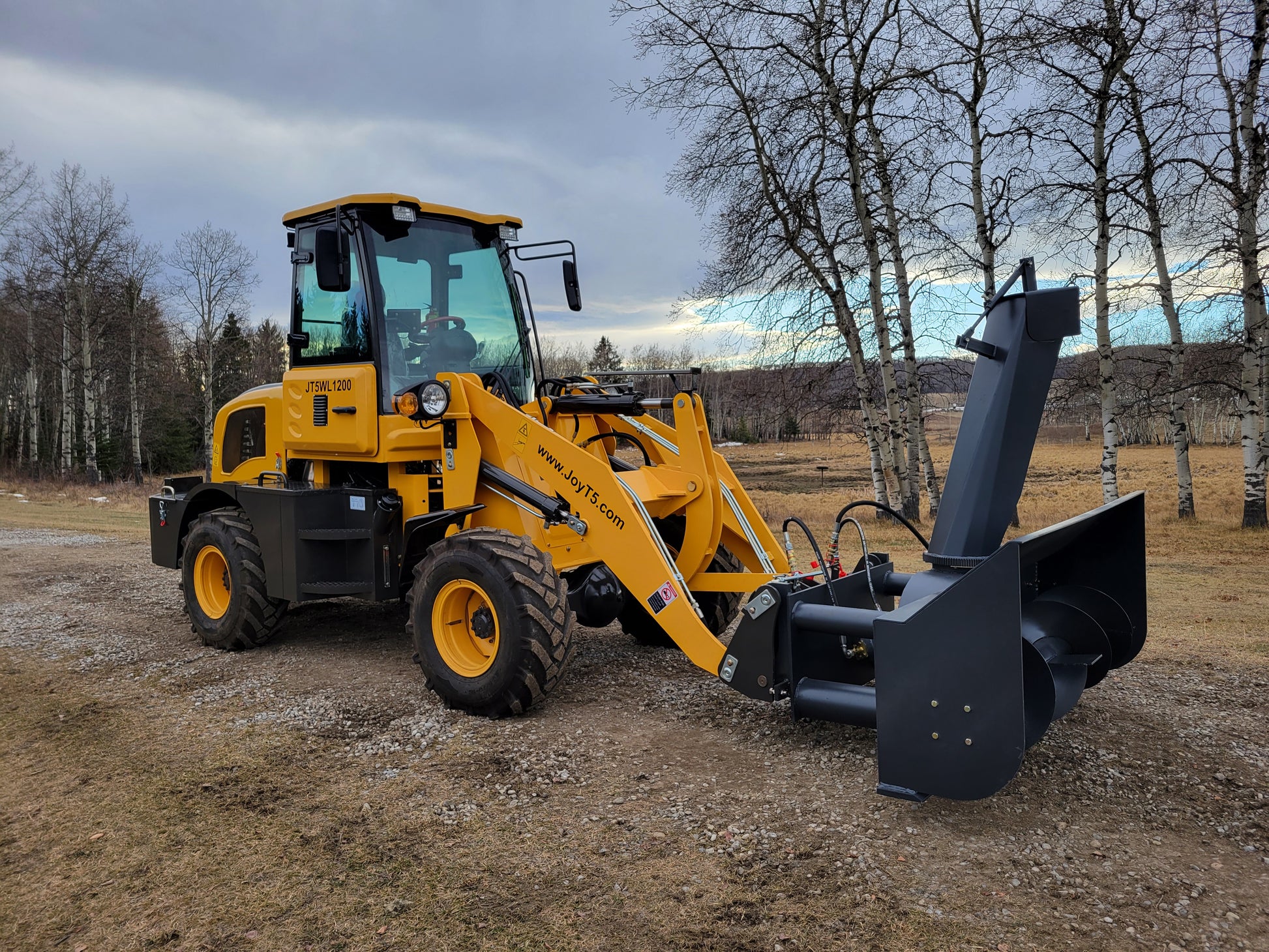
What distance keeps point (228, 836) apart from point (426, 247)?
4.03 metres

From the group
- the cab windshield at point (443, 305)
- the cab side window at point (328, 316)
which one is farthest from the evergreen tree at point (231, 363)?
the cab windshield at point (443, 305)

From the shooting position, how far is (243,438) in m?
7.44

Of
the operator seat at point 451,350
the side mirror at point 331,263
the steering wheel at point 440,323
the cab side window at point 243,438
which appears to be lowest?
the cab side window at point 243,438

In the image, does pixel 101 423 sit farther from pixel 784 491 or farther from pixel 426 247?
pixel 426 247

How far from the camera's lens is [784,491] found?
30.3 metres

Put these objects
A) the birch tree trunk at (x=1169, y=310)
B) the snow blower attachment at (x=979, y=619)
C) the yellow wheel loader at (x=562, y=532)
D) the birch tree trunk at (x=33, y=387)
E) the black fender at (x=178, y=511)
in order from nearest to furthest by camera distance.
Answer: the snow blower attachment at (x=979, y=619), the yellow wheel loader at (x=562, y=532), the black fender at (x=178, y=511), the birch tree trunk at (x=1169, y=310), the birch tree trunk at (x=33, y=387)

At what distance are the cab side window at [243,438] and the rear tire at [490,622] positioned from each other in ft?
8.97

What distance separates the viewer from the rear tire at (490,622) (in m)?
4.78

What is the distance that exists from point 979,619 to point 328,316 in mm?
4840

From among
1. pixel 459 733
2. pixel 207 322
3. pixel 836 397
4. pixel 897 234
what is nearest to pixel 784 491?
pixel 836 397

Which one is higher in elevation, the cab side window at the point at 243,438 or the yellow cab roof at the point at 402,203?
the yellow cab roof at the point at 402,203

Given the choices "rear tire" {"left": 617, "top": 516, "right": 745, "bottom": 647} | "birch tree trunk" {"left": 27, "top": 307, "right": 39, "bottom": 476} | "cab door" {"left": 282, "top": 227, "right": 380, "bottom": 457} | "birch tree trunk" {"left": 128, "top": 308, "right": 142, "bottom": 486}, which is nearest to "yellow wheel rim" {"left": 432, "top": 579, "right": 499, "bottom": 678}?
"rear tire" {"left": 617, "top": 516, "right": 745, "bottom": 647}

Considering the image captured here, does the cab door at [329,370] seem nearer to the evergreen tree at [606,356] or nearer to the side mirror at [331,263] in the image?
the side mirror at [331,263]

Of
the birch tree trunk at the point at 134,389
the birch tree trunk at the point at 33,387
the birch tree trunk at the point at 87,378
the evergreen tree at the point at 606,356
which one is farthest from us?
the evergreen tree at the point at 606,356
